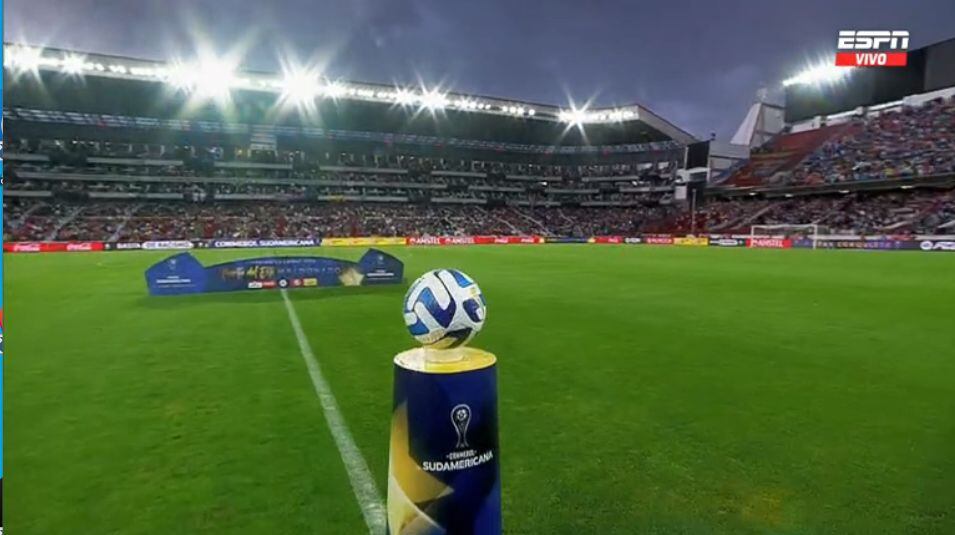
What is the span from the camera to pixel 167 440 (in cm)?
479

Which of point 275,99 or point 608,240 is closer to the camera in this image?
point 275,99

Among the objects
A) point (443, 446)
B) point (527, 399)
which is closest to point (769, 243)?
point (527, 399)

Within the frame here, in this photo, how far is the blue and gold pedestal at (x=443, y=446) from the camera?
2.20 meters

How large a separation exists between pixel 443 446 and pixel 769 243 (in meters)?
49.3

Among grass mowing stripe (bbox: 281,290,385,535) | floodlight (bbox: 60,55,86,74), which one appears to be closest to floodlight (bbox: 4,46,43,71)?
floodlight (bbox: 60,55,86,74)

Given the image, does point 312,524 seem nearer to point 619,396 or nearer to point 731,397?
point 619,396

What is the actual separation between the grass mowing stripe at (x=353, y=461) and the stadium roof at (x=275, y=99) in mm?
46940

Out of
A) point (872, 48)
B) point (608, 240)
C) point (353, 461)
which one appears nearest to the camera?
point (353, 461)

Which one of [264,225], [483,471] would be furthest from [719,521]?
[264,225]

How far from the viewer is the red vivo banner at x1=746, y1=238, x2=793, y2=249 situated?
4412cm

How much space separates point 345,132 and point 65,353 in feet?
205

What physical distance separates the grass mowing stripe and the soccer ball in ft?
5.55

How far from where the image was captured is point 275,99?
176 ft

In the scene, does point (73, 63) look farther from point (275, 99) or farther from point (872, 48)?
point (872, 48)
